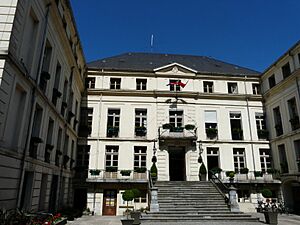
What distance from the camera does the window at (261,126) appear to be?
1875cm

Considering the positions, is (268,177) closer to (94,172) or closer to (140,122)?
(140,122)

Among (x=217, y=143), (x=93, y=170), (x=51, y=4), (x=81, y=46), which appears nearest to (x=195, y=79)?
(x=217, y=143)

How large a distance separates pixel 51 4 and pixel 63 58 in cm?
339

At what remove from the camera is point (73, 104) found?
1612 cm

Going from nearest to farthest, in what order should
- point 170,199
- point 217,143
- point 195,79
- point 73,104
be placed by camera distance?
point 170,199, point 73,104, point 217,143, point 195,79

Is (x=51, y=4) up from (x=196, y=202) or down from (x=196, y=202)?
up

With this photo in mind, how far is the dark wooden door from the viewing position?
16163 millimetres

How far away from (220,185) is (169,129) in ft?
17.3

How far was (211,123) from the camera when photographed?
62.2 feet

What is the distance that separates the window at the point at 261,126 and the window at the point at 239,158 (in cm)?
198

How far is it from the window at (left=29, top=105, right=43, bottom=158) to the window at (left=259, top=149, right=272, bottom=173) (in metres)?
16.1

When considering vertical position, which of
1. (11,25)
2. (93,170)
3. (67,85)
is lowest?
(93,170)

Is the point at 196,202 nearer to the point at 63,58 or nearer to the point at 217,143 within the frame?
the point at 217,143

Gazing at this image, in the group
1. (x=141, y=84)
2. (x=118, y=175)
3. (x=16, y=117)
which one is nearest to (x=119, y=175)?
(x=118, y=175)
